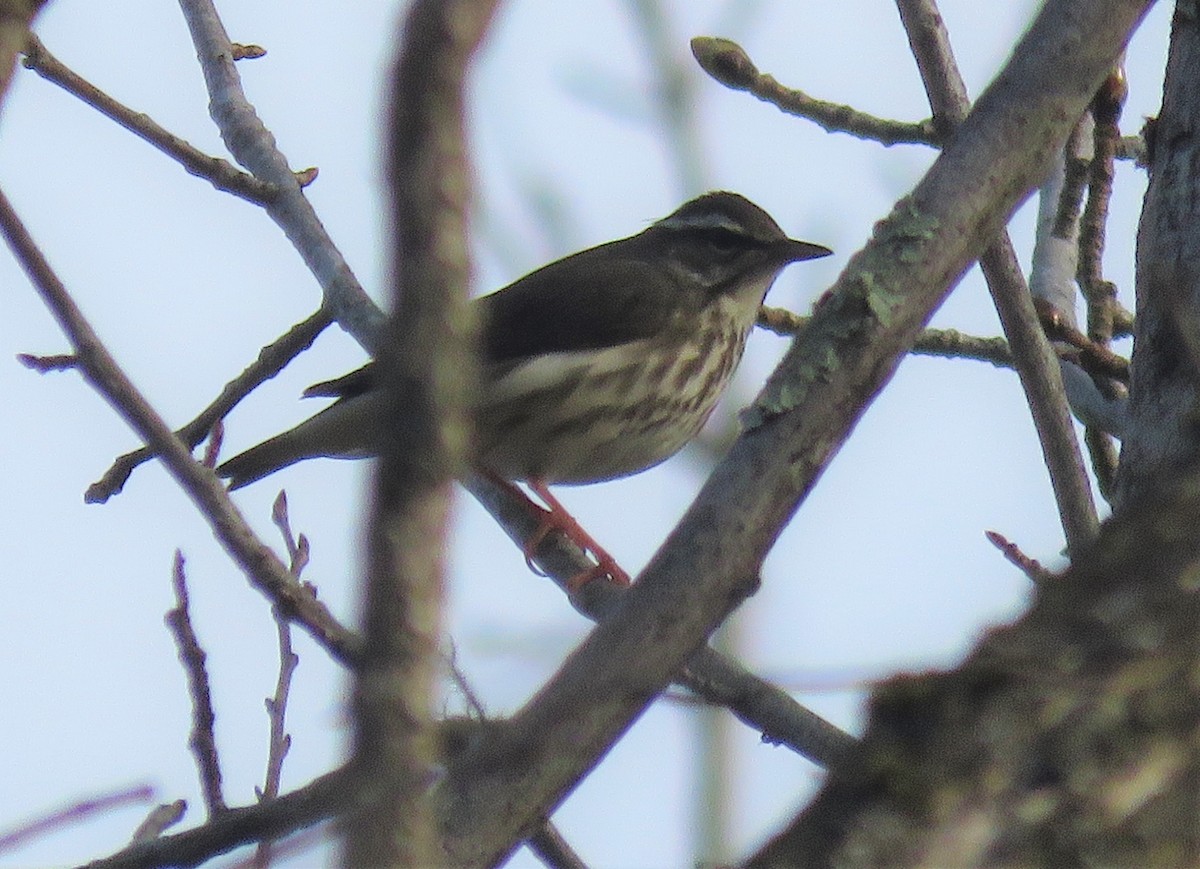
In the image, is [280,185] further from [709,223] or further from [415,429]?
[415,429]

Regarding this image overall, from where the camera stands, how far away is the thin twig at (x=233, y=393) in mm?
4738

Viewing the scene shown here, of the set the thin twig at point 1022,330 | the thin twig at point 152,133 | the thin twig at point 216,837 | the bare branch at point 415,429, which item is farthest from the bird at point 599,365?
the bare branch at point 415,429

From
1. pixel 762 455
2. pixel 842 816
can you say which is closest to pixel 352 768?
pixel 842 816

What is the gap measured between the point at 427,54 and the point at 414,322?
0.24m

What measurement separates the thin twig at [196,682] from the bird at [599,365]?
9.57ft

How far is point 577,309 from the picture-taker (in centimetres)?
803

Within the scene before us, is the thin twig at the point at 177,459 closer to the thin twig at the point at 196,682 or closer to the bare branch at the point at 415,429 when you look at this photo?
the thin twig at the point at 196,682

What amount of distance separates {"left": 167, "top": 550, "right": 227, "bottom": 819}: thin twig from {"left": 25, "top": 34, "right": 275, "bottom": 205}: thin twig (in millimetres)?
1651

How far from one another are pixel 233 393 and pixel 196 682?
1648mm

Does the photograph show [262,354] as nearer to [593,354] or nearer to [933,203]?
[593,354]

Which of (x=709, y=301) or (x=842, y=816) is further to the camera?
(x=709, y=301)

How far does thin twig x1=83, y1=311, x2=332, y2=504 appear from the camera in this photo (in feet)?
15.5

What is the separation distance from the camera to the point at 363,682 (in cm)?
164

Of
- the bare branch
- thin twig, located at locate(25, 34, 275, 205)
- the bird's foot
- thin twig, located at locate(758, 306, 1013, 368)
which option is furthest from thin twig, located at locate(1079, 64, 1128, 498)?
the bare branch
